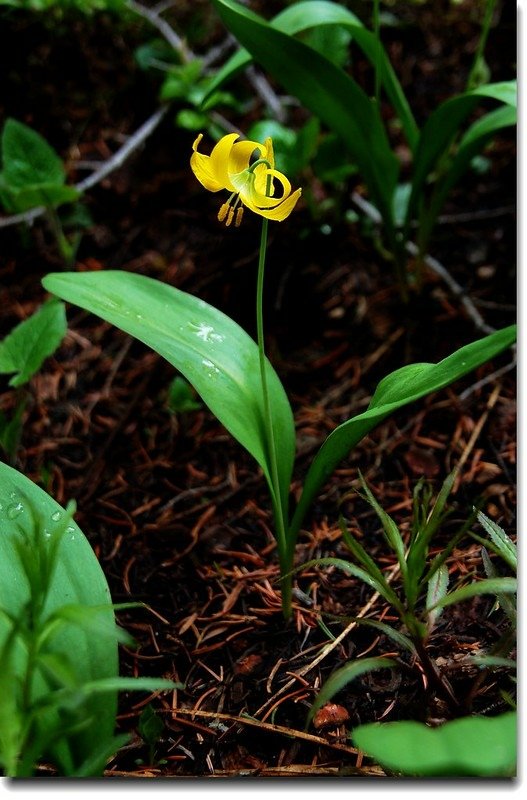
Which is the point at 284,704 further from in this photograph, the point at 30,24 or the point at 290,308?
the point at 30,24

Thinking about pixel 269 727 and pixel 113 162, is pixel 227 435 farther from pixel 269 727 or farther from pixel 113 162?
pixel 113 162

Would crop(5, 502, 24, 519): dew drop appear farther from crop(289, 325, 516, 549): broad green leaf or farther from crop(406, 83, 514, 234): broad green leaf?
crop(406, 83, 514, 234): broad green leaf

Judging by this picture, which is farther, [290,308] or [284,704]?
[290,308]

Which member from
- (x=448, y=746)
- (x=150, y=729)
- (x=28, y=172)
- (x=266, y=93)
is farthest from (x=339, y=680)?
(x=266, y=93)

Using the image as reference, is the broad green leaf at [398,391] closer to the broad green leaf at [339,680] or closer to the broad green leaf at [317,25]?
the broad green leaf at [339,680]

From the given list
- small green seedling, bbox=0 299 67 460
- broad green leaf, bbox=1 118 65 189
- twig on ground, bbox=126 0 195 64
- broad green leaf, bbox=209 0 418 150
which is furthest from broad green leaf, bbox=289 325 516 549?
twig on ground, bbox=126 0 195 64

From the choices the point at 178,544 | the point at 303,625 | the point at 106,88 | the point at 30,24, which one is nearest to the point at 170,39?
the point at 106,88

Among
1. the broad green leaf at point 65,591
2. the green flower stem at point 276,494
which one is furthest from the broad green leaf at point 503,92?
the broad green leaf at point 65,591
